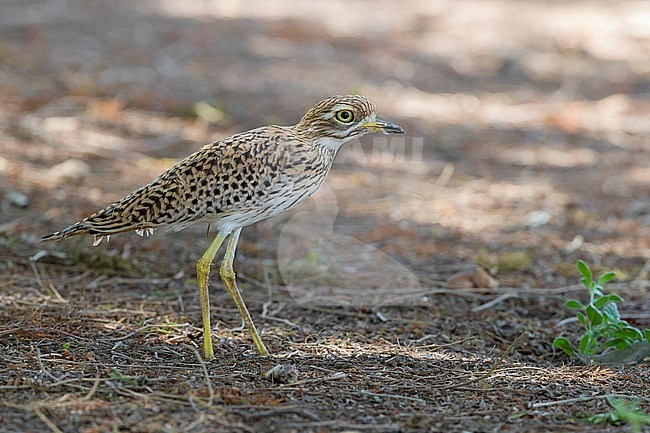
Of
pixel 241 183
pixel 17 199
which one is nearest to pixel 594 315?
pixel 241 183

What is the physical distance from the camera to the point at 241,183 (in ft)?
13.8

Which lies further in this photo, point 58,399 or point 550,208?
point 550,208

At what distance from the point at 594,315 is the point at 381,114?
531cm

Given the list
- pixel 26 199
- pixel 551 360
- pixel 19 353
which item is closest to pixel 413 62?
pixel 26 199

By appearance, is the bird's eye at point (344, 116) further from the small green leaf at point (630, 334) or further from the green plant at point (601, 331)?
the small green leaf at point (630, 334)

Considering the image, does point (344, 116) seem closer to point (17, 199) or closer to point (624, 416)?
point (624, 416)

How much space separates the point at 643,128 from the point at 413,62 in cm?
352

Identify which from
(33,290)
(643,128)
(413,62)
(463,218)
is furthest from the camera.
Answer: (413,62)

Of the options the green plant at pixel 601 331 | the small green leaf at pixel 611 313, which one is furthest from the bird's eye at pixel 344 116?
the small green leaf at pixel 611 313

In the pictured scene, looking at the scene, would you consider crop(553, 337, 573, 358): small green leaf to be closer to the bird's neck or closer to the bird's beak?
the bird's beak

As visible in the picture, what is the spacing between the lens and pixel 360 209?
7379mm

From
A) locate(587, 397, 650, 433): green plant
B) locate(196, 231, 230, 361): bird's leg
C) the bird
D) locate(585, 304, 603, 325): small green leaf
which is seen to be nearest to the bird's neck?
the bird

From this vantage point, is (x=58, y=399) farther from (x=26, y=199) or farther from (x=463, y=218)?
(x=463, y=218)

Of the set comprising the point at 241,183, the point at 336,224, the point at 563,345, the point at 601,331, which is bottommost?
the point at 336,224
